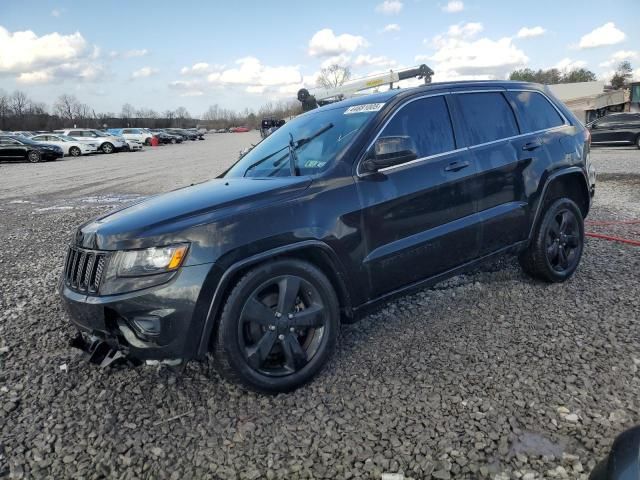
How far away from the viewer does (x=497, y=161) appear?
3.93 meters

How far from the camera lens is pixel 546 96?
15.5 ft

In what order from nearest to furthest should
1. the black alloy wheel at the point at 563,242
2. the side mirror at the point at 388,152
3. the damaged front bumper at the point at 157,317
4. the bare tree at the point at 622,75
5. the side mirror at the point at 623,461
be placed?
1. the side mirror at the point at 623,461
2. the damaged front bumper at the point at 157,317
3. the side mirror at the point at 388,152
4. the black alloy wheel at the point at 563,242
5. the bare tree at the point at 622,75

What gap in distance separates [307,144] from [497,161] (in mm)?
1551

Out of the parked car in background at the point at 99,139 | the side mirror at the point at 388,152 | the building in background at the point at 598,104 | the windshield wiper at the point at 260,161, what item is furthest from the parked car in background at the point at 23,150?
the building in background at the point at 598,104

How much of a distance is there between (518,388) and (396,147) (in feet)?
5.45

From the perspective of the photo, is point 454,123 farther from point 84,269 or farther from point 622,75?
point 622,75

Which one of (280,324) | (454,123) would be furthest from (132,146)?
(280,324)

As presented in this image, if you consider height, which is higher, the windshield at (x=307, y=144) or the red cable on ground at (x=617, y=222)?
the windshield at (x=307, y=144)

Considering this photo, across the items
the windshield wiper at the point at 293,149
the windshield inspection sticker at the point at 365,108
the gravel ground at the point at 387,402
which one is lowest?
the gravel ground at the point at 387,402

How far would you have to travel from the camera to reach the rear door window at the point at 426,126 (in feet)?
11.6

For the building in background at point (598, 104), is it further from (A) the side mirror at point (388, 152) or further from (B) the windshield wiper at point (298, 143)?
(A) the side mirror at point (388, 152)

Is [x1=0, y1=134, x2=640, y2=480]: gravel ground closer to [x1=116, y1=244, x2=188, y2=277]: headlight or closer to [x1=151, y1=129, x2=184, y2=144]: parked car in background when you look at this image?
[x1=116, y1=244, x2=188, y2=277]: headlight

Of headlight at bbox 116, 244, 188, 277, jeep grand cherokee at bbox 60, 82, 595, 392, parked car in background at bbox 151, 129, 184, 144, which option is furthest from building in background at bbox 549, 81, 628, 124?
headlight at bbox 116, 244, 188, 277

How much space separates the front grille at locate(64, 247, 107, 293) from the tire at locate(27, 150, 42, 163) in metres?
28.1
